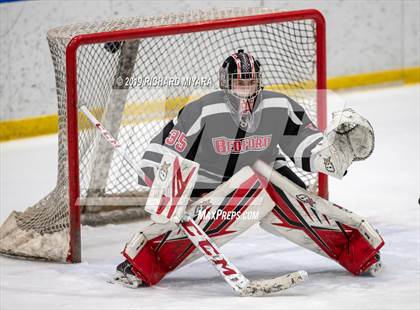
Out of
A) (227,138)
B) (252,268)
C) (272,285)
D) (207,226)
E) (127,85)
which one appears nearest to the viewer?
(272,285)

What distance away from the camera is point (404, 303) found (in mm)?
3842

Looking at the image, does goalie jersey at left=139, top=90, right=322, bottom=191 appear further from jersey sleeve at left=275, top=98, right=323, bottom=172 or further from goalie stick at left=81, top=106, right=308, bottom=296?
goalie stick at left=81, top=106, right=308, bottom=296

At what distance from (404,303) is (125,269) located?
99 centimetres

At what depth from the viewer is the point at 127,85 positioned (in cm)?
518

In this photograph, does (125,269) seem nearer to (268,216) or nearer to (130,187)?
(268,216)

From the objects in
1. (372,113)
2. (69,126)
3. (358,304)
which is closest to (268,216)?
(358,304)

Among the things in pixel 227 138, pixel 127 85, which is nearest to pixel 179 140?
pixel 227 138

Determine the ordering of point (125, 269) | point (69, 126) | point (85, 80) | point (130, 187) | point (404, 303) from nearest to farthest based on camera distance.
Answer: point (404, 303) → point (125, 269) → point (69, 126) → point (85, 80) → point (130, 187)

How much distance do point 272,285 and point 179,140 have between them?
2.05 ft

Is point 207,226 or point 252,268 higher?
point 207,226

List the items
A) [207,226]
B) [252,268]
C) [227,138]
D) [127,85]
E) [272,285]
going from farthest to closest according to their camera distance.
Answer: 1. [127,85]
2. [252,268]
3. [227,138]
4. [207,226]
5. [272,285]

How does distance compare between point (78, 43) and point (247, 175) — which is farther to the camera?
point (78, 43)

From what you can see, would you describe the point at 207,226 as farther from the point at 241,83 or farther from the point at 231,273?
the point at 241,83

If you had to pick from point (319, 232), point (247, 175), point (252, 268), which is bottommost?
point (252, 268)
